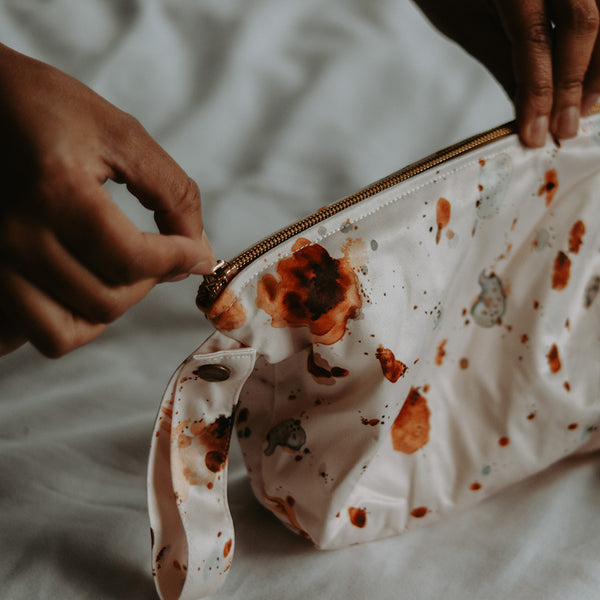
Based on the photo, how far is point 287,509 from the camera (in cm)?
59

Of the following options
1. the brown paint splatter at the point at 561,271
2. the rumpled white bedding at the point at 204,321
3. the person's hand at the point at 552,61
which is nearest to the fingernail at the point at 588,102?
the person's hand at the point at 552,61

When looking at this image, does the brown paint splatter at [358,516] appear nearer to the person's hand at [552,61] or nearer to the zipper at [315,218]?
the zipper at [315,218]

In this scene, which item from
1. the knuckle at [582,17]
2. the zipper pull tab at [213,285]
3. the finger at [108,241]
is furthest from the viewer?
the knuckle at [582,17]

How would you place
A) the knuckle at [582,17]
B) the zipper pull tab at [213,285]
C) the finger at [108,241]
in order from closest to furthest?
the finger at [108,241]
the zipper pull tab at [213,285]
the knuckle at [582,17]

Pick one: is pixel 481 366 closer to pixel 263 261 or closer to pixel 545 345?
pixel 545 345

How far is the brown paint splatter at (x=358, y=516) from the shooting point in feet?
1.91

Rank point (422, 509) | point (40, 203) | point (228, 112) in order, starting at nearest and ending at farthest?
1. point (40, 203)
2. point (422, 509)
3. point (228, 112)

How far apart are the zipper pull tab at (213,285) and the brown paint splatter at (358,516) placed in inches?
9.5

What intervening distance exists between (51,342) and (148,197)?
10 centimetres

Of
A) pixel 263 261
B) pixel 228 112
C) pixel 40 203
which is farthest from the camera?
pixel 228 112

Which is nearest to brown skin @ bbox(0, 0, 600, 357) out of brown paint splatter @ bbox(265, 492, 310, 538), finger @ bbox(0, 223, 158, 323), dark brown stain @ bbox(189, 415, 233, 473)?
finger @ bbox(0, 223, 158, 323)

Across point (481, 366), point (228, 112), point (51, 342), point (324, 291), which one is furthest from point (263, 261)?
point (228, 112)

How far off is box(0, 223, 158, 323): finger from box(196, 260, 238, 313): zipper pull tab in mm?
91

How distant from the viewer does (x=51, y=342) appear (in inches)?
14.4
